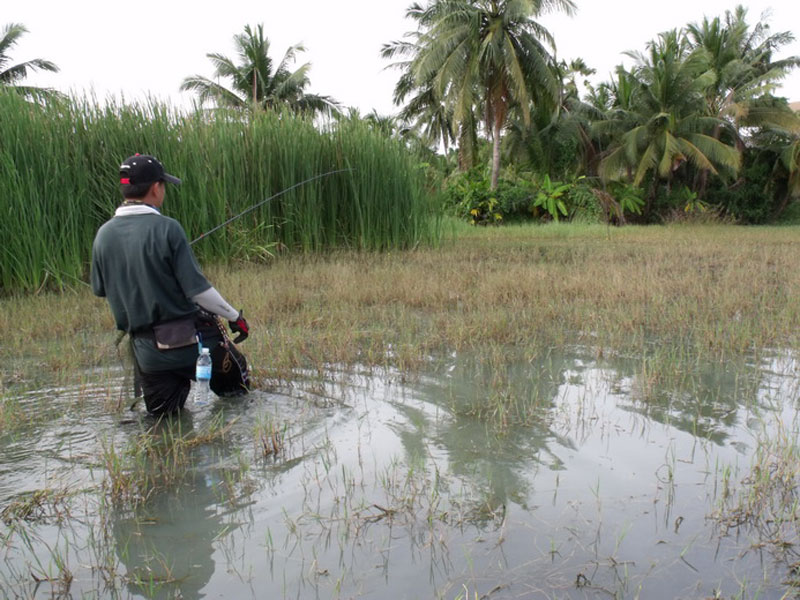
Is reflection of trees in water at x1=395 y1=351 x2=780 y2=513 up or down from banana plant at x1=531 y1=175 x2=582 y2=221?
down

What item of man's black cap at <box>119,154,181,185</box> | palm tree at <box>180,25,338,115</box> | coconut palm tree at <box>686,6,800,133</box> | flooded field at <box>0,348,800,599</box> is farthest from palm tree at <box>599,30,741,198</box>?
man's black cap at <box>119,154,181,185</box>

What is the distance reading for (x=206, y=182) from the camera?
946 cm

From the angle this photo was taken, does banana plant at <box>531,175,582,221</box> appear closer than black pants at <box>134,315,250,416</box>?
No

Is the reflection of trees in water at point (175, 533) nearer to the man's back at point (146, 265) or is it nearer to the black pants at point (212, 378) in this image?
the black pants at point (212, 378)

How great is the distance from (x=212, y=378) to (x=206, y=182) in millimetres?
5861

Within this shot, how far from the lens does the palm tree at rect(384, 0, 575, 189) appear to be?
79.7 ft

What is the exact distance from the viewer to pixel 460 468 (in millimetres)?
3227

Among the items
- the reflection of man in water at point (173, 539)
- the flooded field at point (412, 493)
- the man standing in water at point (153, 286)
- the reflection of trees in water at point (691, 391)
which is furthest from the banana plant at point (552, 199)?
the reflection of man in water at point (173, 539)

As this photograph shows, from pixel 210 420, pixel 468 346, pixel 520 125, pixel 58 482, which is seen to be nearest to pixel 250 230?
pixel 468 346

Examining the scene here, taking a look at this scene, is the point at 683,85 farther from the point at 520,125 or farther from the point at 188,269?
the point at 188,269

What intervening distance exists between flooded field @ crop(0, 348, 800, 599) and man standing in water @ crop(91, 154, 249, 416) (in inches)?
12.7

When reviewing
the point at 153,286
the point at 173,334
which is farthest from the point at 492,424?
the point at 153,286

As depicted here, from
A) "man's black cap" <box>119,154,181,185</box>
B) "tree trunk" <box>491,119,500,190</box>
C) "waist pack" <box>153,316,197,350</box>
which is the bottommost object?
"waist pack" <box>153,316,197,350</box>

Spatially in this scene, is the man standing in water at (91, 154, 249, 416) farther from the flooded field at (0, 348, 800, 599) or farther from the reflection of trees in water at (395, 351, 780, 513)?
the reflection of trees in water at (395, 351, 780, 513)
